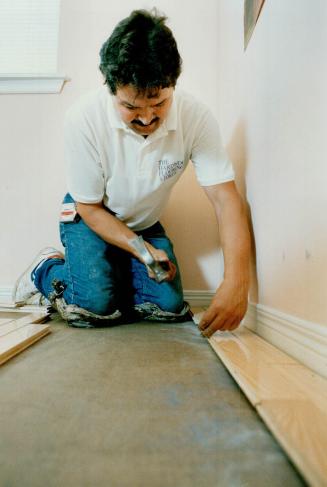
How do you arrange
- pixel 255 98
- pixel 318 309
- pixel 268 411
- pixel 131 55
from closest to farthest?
pixel 268 411 < pixel 318 309 < pixel 131 55 < pixel 255 98

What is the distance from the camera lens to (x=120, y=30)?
2.83 ft

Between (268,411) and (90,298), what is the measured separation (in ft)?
2.71

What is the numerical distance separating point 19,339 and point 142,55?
0.81 meters

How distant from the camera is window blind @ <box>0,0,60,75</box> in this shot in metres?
1.78

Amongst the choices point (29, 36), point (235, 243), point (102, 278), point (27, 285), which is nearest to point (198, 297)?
point (102, 278)

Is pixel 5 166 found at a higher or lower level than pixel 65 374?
higher

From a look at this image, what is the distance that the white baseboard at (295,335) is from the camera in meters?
0.63

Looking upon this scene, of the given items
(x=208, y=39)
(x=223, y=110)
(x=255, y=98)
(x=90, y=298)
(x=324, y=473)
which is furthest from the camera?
(x=208, y=39)

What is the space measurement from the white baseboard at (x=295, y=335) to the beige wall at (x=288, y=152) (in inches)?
0.8

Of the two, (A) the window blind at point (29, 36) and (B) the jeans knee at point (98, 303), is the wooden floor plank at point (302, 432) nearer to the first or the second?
(B) the jeans knee at point (98, 303)

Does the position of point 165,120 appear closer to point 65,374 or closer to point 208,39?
point 65,374

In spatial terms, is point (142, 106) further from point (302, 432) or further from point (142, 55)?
point (302, 432)

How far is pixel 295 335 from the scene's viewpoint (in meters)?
0.74

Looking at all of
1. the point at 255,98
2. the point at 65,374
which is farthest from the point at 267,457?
the point at 255,98
